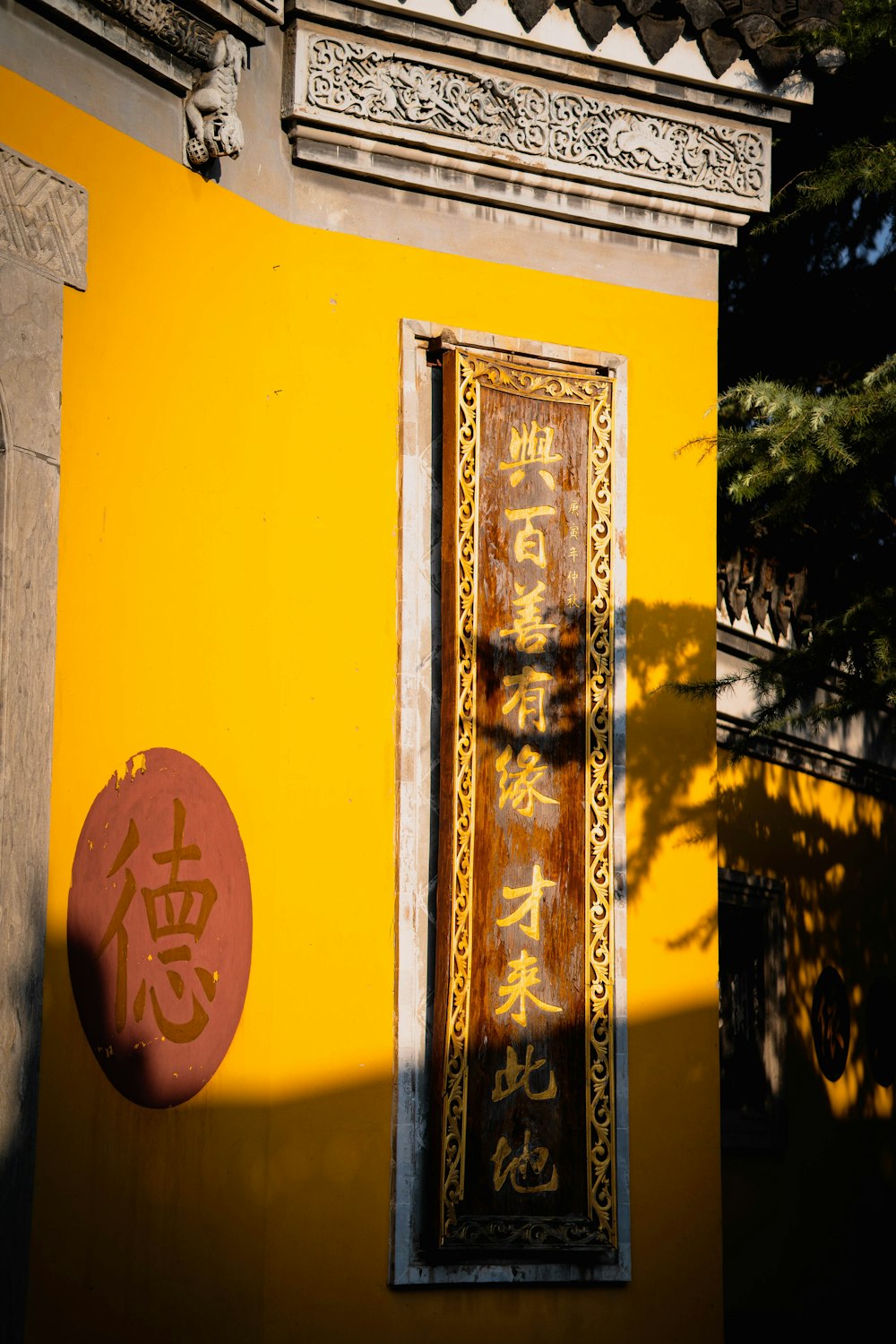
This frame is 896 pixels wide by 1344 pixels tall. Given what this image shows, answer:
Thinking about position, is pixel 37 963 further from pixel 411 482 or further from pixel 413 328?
pixel 413 328

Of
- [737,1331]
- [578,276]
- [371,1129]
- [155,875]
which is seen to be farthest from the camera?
[737,1331]

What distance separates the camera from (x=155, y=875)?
5.05 m

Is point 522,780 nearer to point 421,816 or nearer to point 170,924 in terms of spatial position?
point 421,816

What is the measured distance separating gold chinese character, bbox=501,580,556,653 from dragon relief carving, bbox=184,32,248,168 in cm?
181

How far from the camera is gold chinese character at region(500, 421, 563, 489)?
585 centimetres

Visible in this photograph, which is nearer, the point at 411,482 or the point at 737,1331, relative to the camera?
the point at 411,482

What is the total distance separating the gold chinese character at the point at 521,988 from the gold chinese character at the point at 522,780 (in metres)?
0.52

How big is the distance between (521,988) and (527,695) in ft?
3.39

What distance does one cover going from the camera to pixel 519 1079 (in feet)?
18.3

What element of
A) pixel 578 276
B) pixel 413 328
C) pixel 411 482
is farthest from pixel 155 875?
pixel 578 276

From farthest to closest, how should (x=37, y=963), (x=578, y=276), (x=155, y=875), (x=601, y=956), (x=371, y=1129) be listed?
(x=578, y=276), (x=601, y=956), (x=371, y=1129), (x=155, y=875), (x=37, y=963)

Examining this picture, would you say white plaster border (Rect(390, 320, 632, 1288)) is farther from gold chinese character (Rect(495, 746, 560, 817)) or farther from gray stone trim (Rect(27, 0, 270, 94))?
gray stone trim (Rect(27, 0, 270, 94))

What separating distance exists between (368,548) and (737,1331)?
4742 millimetres

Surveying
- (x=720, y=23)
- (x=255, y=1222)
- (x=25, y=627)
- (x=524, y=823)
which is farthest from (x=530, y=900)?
(x=720, y=23)
